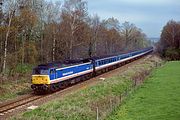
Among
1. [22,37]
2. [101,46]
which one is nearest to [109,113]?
[22,37]

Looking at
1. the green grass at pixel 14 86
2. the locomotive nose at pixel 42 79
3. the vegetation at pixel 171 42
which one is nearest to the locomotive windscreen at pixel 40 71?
the locomotive nose at pixel 42 79

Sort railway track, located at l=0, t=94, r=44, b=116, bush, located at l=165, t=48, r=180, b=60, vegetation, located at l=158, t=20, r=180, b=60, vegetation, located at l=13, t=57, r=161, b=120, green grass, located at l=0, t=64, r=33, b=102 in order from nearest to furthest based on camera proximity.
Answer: vegetation, located at l=13, t=57, r=161, b=120, railway track, located at l=0, t=94, r=44, b=116, green grass, located at l=0, t=64, r=33, b=102, bush, located at l=165, t=48, r=180, b=60, vegetation, located at l=158, t=20, r=180, b=60

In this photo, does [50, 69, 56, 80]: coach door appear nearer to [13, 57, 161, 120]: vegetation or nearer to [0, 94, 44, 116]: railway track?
[0, 94, 44, 116]: railway track

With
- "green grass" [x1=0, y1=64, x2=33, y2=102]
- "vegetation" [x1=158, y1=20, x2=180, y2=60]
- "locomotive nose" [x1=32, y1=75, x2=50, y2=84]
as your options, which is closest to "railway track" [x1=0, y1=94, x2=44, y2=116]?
"green grass" [x1=0, y1=64, x2=33, y2=102]

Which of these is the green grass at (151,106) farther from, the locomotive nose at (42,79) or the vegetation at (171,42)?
the vegetation at (171,42)

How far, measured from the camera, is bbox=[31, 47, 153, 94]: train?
32688 millimetres

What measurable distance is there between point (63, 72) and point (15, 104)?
31.6ft

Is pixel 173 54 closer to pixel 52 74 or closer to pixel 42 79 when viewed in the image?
pixel 52 74

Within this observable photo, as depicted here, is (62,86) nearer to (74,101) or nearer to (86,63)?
(86,63)

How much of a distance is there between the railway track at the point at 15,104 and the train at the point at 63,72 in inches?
71.7

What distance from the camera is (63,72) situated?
118 ft

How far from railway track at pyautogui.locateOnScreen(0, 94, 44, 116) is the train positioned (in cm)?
182

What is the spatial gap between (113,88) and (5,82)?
425 inches

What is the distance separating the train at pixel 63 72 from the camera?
32688 millimetres
